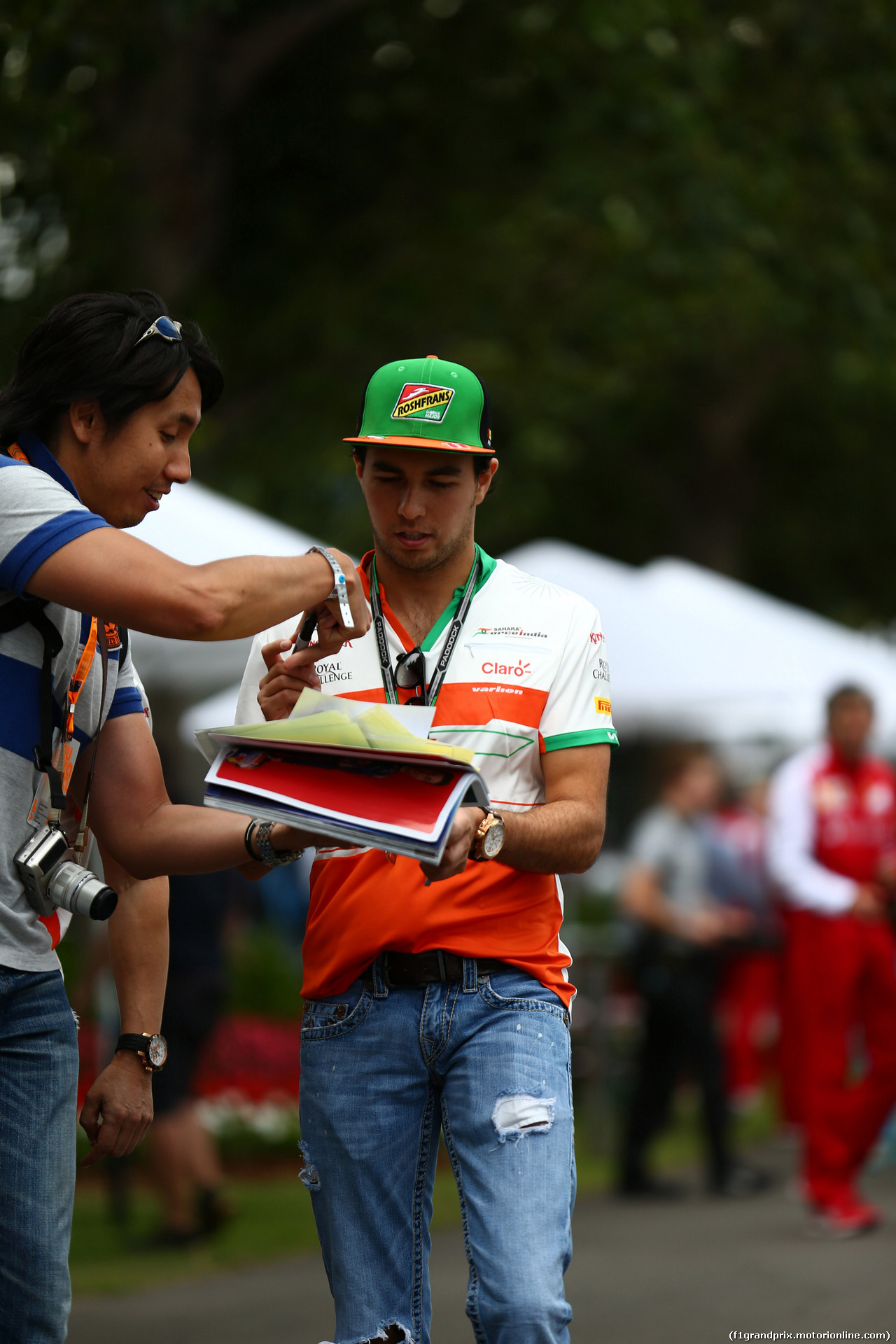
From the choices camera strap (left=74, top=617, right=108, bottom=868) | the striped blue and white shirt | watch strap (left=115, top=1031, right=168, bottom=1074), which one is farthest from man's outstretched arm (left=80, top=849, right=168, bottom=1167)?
the striped blue and white shirt

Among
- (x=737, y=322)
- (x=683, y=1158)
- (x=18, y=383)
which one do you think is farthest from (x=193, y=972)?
(x=737, y=322)

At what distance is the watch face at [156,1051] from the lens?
3194 mm

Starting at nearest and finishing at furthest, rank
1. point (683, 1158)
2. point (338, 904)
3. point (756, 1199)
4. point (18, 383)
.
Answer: point (18, 383), point (338, 904), point (756, 1199), point (683, 1158)

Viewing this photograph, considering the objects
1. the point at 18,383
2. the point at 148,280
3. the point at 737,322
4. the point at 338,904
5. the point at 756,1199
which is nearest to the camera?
the point at 18,383

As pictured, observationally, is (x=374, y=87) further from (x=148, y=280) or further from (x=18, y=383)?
(x=18, y=383)

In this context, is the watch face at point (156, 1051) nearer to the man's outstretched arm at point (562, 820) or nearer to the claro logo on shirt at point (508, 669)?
the man's outstretched arm at point (562, 820)

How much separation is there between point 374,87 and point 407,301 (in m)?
1.86

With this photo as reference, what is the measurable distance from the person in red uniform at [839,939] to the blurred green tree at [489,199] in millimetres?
4581

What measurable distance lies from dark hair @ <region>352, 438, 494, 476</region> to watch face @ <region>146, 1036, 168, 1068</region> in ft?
3.80

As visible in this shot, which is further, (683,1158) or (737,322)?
(737,322)

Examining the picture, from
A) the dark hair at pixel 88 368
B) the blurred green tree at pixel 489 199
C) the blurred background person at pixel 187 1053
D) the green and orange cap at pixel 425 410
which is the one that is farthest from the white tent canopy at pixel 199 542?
the blurred green tree at pixel 489 199

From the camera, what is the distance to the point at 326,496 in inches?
493

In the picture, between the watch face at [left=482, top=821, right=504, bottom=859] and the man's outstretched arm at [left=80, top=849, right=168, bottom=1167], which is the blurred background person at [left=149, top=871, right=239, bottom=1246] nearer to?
the man's outstretched arm at [left=80, top=849, right=168, bottom=1167]

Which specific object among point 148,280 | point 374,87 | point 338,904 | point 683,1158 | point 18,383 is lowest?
point 683,1158
